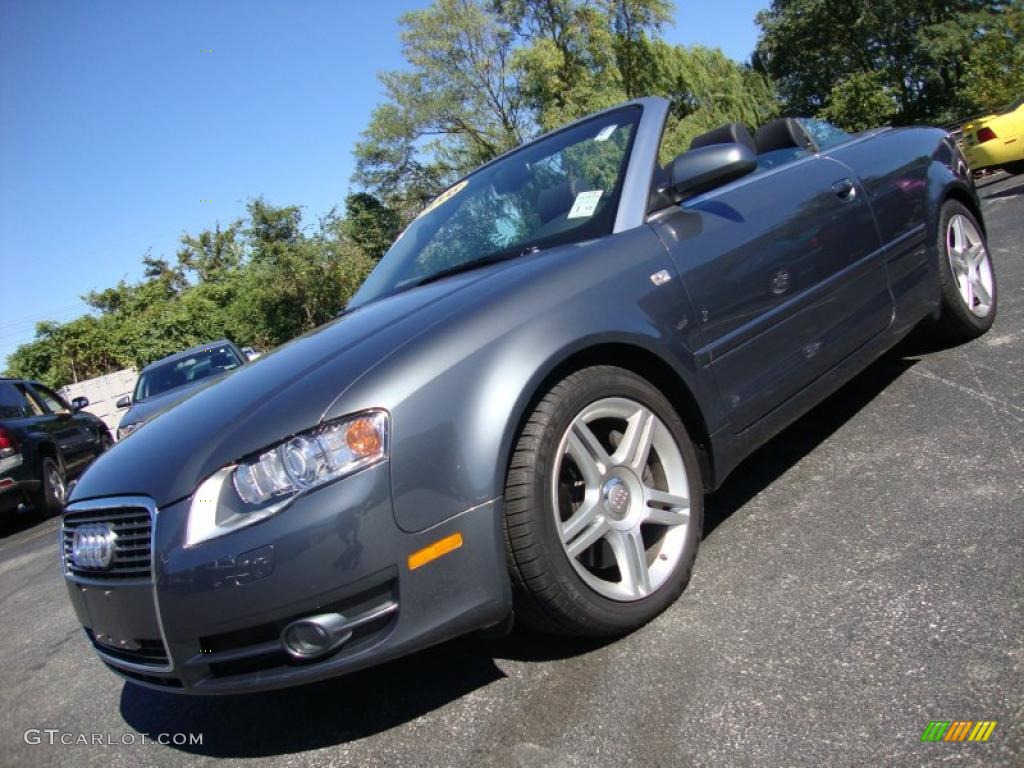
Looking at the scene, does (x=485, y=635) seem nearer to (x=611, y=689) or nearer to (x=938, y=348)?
(x=611, y=689)

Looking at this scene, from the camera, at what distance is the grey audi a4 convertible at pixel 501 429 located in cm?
193

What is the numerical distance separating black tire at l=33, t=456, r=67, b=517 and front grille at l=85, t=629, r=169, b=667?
23.1ft

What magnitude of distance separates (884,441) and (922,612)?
1.41 meters

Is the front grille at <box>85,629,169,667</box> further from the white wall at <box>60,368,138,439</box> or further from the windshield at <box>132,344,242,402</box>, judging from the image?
the white wall at <box>60,368,138,439</box>

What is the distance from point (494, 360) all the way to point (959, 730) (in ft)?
4.31

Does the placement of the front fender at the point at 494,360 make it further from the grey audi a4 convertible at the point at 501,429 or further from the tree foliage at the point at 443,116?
the tree foliage at the point at 443,116

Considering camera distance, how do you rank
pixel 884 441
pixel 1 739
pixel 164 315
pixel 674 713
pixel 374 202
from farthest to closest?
pixel 374 202 → pixel 164 315 → pixel 884 441 → pixel 1 739 → pixel 674 713

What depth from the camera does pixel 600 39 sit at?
28781mm

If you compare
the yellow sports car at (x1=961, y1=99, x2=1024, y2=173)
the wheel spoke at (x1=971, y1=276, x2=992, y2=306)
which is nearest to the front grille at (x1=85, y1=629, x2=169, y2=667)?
the wheel spoke at (x1=971, y1=276, x2=992, y2=306)

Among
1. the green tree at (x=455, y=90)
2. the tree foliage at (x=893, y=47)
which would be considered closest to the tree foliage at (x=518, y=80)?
the green tree at (x=455, y=90)

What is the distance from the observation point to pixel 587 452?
7.50 ft

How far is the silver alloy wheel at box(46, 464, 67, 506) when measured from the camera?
8672mm

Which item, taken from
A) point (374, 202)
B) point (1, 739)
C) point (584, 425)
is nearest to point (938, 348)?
point (584, 425)

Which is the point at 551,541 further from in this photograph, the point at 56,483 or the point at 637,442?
the point at 56,483
